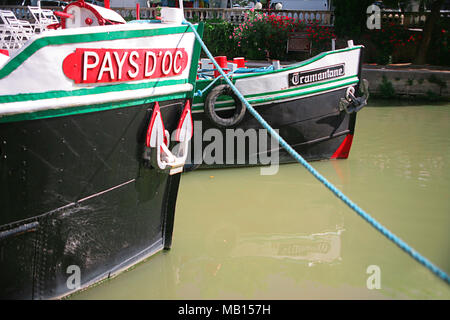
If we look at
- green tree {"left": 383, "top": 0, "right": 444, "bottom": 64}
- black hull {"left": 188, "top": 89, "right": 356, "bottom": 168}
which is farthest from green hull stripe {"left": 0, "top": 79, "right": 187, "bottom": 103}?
green tree {"left": 383, "top": 0, "right": 444, "bottom": 64}

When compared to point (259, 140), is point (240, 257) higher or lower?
lower

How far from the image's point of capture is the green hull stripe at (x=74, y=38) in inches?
110

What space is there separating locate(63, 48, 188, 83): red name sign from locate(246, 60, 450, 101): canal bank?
35.4 ft

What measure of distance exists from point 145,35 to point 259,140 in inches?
149

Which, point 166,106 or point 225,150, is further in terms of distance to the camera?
point 225,150

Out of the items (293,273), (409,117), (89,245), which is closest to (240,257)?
(293,273)

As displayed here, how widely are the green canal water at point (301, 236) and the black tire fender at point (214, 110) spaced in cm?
76

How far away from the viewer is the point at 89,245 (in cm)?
355

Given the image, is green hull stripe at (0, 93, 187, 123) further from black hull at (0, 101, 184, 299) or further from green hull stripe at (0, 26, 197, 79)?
green hull stripe at (0, 26, 197, 79)

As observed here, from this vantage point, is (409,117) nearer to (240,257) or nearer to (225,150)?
(225,150)

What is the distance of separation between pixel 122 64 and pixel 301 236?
101 inches

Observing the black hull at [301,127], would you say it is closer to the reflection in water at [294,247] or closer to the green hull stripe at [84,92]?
the reflection in water at [294,247]

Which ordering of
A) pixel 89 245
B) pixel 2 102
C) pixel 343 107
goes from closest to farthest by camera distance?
pixel 2 102, pixel 89 245, pixel 343 107

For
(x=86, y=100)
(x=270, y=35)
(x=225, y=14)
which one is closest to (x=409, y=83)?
(x=270, y=35)
